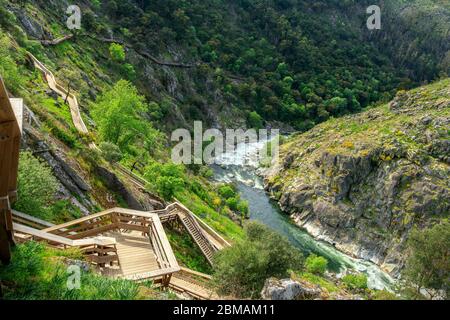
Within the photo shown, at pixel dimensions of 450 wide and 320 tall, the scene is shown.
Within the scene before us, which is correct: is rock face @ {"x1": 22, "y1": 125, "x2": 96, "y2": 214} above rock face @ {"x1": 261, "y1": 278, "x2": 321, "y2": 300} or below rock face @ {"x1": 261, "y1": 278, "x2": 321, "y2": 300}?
above

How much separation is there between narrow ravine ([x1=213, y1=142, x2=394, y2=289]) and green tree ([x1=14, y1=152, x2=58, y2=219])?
4564 cm

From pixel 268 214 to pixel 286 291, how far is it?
55711 mm

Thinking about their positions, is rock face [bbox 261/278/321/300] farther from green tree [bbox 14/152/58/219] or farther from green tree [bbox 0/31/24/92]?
green tree [bbox 0/31/24/92]

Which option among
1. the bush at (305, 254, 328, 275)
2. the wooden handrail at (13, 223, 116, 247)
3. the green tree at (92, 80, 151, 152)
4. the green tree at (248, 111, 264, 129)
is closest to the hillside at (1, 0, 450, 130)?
the green tree at (248, 111, 264, 129)

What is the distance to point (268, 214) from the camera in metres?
70.8

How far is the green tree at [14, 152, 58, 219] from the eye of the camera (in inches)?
730

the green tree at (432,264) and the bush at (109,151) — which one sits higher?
the bush at (109,151)

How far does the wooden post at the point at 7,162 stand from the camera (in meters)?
9.56

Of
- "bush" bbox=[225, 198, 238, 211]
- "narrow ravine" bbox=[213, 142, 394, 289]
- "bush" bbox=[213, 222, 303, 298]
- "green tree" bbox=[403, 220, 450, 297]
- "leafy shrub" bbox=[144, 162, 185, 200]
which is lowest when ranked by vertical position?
"narrow ravine" bbox=[213, 142, 394, 289]

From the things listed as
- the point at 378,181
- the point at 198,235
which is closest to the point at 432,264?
the point at 198,235

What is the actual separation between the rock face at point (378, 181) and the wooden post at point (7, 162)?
5600cm

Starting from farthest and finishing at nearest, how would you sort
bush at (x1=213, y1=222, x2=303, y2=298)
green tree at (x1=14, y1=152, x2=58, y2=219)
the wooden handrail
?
bush at (x1=213, y1=222, x2=303, y2=298), green tree at (x1=14, y1=152, x2=58, y2=219), the wooden handrail

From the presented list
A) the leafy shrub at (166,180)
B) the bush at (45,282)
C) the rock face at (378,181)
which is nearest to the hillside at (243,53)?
the leafy shrub at (166,180)

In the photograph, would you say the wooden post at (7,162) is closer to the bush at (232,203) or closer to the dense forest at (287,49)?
the bush at (232,203)
